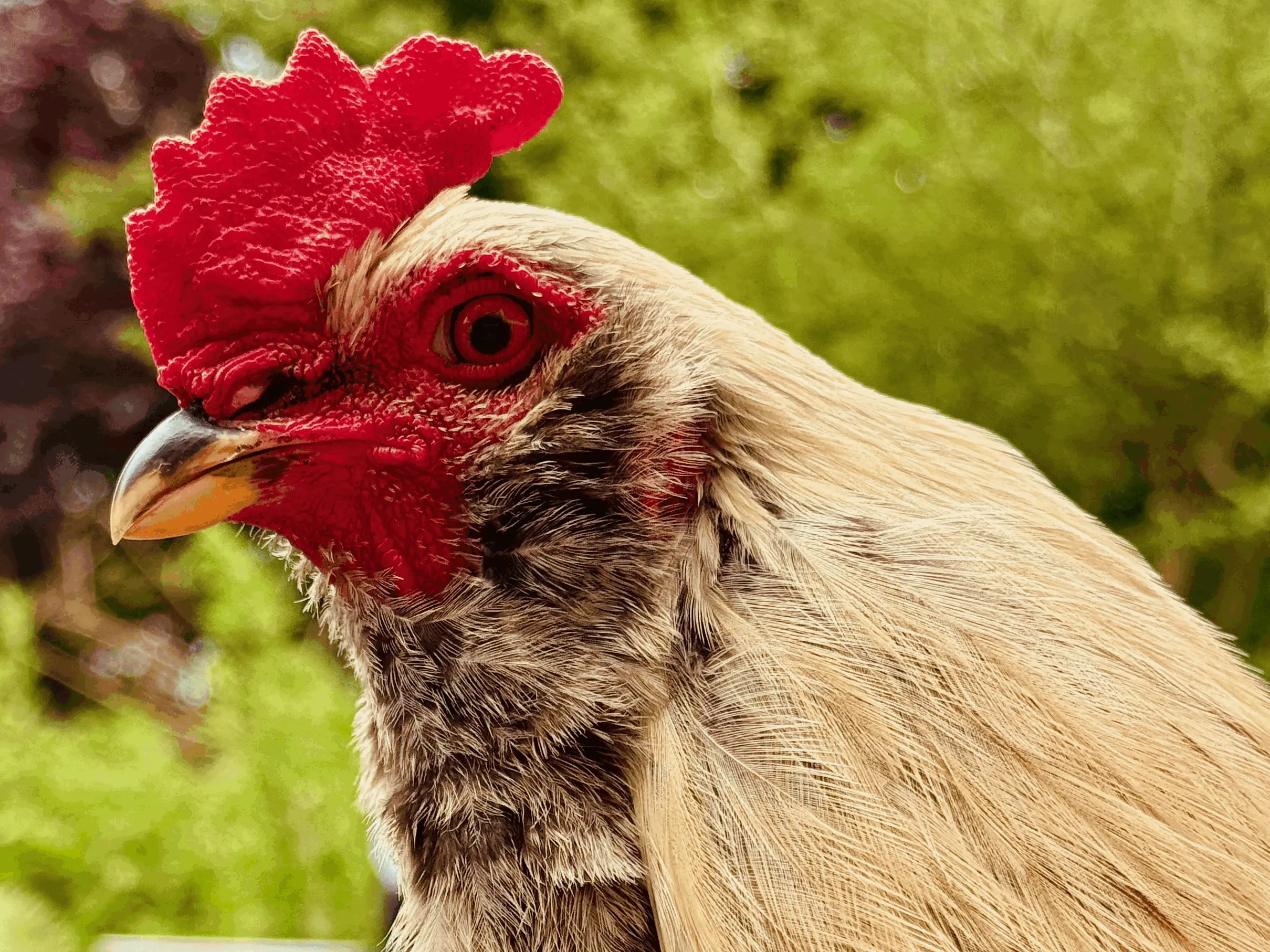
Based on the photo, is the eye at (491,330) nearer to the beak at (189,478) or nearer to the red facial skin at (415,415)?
the red facial skin at (415,415)

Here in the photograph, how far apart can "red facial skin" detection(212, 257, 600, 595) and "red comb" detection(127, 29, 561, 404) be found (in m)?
0.04

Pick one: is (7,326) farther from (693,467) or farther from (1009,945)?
(1009,945)

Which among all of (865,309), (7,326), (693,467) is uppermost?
(865,309)

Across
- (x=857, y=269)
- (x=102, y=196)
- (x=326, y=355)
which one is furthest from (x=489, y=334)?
(x=102, y=196)

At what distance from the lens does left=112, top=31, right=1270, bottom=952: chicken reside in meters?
0.71

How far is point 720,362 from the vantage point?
2.85ft

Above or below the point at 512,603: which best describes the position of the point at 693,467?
above

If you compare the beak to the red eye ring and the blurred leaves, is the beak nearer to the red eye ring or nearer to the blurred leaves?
the red eye ring

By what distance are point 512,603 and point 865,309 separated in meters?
1.44

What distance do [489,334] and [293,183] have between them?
0.25 metres

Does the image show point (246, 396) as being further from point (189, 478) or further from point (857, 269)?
point (857, 269)

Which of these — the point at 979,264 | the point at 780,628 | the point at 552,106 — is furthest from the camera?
the point at 979,264

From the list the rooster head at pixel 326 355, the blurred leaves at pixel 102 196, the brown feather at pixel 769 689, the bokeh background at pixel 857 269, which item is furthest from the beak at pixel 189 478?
the blurred leaves at pixel 102 196

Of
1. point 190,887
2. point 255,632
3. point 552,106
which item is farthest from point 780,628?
point 190,887
